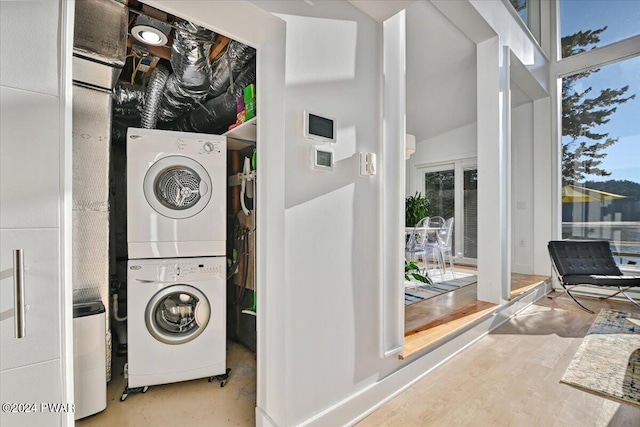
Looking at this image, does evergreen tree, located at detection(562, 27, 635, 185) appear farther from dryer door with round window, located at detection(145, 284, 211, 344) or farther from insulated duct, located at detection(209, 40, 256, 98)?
dryer door with round window, located at detection(145, 284, 211, 344)

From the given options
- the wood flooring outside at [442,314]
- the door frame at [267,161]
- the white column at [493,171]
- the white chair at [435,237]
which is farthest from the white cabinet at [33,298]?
the white chair at [435,237]

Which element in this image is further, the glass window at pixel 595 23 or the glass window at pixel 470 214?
the glass window at pixel 470 214

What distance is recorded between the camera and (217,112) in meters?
2.70

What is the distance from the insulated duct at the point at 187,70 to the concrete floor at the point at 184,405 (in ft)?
7.24

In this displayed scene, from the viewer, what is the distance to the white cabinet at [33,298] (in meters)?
0.88

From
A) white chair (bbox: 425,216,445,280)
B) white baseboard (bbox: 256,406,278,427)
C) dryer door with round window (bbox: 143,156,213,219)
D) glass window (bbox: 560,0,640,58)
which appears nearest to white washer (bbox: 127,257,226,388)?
dryer door with round window (bbox: 143,156,213,219)

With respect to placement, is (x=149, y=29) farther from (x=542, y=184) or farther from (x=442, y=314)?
(x=542, y=184)

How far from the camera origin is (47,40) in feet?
3.10

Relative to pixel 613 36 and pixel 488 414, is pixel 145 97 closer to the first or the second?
pixel 488 414

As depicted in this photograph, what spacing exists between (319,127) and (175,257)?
134cm

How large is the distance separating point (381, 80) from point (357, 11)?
1.30 feet

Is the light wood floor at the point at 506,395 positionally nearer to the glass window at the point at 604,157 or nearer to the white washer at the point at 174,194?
the white washer at the point at 174,194

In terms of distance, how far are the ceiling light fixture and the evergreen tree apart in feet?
18.6

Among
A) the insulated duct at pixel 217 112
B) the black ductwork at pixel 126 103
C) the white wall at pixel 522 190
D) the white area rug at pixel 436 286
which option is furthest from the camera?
the white wall at pixel 522 190
